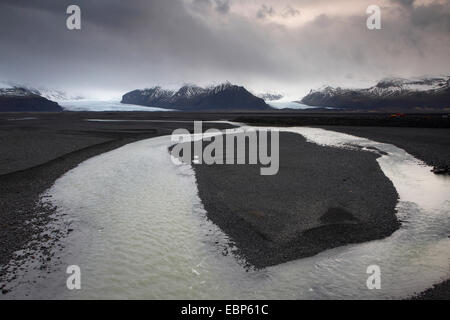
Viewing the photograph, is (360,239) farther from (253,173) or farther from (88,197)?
(88,197)

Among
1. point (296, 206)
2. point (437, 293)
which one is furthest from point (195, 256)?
point (437, 293)

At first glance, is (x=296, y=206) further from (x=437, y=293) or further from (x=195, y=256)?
(x=437, y=293)

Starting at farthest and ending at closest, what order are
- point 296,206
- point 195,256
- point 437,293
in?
point 296,206, point 195,256, point 437,293

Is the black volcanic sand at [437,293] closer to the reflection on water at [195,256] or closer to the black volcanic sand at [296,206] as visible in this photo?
the reflection on water at [195,256]

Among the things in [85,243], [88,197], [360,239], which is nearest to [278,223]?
[360,239]

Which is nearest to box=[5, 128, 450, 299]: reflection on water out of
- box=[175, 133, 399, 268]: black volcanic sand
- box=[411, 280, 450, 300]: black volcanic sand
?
box=[411, 280, 450, 300]: black volcanic sand

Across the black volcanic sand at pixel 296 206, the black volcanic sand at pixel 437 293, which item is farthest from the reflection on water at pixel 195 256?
the black volcanic sand at pixel 296 206
